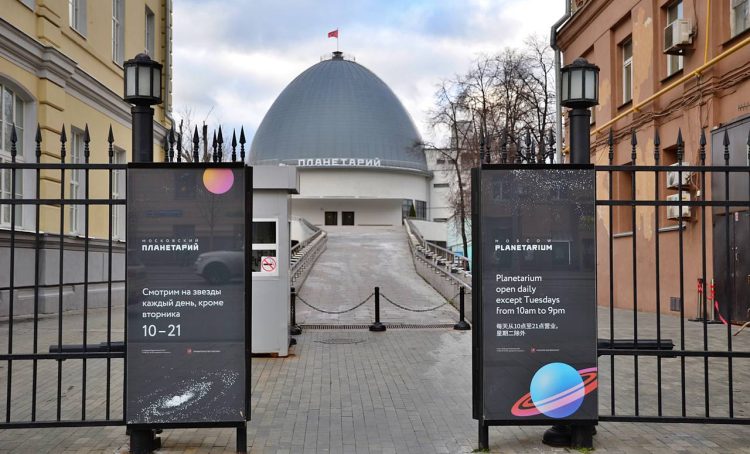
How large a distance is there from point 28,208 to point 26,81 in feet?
9.69

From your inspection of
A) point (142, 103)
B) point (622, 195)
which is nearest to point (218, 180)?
point (142, 103)

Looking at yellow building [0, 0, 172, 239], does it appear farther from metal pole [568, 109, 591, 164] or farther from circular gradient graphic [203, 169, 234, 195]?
metal pole [568, 109, 591, 164]

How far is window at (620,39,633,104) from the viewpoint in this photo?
20125 millimetres

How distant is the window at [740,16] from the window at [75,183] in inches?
637

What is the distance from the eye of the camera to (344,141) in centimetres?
8062

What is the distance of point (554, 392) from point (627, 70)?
55.0 feet

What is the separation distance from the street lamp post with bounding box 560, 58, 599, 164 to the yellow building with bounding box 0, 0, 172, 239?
10076 millimetres

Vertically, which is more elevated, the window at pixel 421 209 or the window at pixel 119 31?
the window at pixel 119 31

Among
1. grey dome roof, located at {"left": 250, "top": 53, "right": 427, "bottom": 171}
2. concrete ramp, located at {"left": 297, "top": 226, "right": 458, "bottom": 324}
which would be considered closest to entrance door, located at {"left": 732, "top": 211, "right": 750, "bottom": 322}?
concrete ramp, located at {"left": 297, "top": 226, "right": 458, "bottom": 324}

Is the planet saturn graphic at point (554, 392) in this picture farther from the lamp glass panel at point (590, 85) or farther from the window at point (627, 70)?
the window at point (627, 70)

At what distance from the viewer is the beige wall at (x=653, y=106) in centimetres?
1499

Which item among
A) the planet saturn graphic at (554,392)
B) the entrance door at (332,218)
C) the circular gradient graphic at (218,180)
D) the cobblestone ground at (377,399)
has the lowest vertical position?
the cobblestone ground at (377,399)

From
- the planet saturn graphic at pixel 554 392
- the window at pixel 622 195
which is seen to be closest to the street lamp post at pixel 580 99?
the planet saturn graphic at pixel 554 392

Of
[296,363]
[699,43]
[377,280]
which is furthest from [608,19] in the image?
[296,363]
